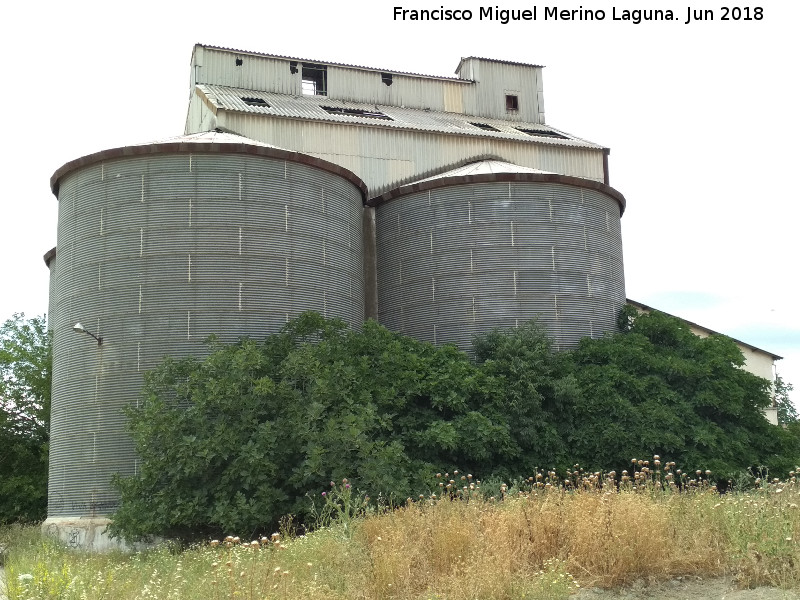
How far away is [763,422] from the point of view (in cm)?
2719

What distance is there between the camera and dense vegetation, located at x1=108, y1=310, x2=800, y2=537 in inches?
772

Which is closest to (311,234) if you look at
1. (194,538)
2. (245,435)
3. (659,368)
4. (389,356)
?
(389,356)

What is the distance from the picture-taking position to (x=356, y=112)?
3700 centimetres

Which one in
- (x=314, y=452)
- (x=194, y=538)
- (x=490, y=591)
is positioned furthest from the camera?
(x=194, y=538)

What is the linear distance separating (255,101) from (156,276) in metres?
13.6

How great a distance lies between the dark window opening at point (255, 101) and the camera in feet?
114

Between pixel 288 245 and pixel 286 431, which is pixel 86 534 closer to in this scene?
pixel 286 431

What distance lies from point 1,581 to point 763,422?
21.9 m

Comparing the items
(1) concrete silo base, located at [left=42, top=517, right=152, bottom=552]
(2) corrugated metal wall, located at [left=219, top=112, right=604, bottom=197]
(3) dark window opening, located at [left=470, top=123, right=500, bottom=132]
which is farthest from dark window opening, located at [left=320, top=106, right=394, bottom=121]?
(1) concrete silo base, located at [left=42, top=517, right=152, bottom=552]

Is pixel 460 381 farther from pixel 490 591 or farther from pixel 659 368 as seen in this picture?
pixel 490 591

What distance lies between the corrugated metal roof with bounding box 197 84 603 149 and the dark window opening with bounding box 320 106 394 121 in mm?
185

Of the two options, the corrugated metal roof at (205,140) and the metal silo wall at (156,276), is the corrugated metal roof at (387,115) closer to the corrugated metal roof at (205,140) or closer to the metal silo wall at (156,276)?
the corrugated metal roof at (205,140)

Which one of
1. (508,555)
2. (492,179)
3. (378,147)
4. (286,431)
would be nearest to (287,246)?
(286,431)

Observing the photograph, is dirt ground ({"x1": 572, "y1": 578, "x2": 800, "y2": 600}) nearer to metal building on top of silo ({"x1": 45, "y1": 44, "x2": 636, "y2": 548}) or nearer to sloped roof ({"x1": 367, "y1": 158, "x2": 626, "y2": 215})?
metal building on top of silo ({"x1": 45, "y1": 44, "x2": 636, "y2": 548})
